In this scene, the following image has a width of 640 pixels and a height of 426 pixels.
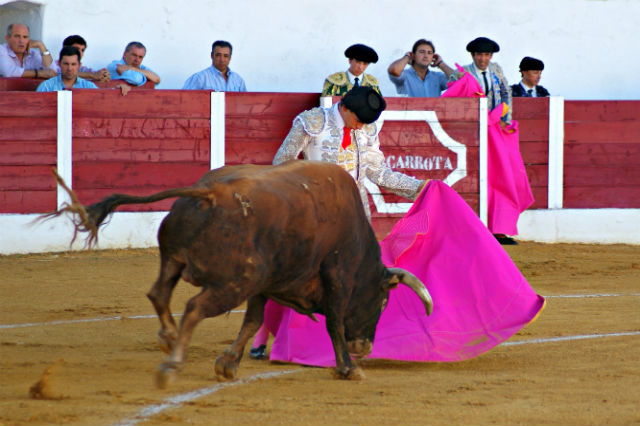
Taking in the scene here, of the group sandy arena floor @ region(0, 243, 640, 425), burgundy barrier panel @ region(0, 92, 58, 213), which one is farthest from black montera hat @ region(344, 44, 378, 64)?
sandy arena floor @ region(0, 243, 640, 425)

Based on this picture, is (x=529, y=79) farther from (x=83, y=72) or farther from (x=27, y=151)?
(x=27, y=151)

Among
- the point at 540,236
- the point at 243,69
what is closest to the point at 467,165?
the point at 540,236

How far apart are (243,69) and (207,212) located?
653 cm

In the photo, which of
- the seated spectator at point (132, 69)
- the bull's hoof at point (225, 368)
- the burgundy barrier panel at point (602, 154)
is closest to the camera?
the bull's hoof at point (225, 368)

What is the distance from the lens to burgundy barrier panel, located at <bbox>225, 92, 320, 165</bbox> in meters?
8.07

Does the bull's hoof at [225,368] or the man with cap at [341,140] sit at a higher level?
the man with cap at [341,140]

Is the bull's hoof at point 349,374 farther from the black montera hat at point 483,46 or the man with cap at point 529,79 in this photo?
the man with cap at point 529,79

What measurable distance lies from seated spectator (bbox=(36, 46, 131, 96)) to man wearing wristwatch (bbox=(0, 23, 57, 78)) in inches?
10.0

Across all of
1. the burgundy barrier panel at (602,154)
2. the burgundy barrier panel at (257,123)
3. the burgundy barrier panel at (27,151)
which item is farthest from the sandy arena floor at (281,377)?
the burgundy barrier panel at (602,154)

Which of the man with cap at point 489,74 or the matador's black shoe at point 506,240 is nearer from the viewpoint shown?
the man with cap at point 489,74

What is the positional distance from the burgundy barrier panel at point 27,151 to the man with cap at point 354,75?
2.00m

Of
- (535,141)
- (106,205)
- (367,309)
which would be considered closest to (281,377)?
(367,309)

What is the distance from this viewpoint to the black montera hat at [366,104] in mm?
4145

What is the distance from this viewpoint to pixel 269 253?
3.39 metres
